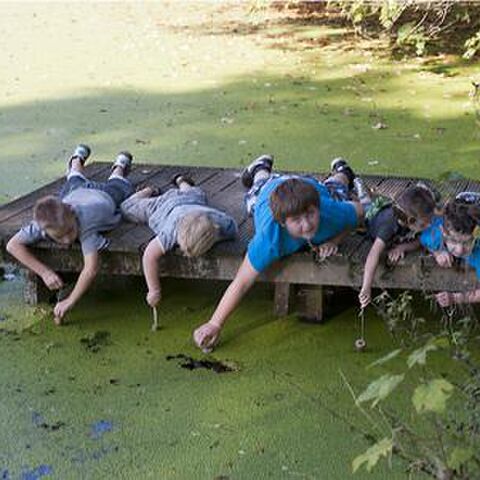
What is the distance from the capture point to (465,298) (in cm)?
283

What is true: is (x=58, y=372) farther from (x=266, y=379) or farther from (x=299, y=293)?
(x=299, y=293)

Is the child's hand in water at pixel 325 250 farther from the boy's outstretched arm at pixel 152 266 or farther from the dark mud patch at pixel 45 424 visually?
the dark mud patch at pixel 45 424

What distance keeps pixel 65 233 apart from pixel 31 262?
0.20 m

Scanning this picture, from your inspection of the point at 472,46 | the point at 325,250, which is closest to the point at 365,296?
the point at 325,250

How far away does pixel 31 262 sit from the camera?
3.17 metres

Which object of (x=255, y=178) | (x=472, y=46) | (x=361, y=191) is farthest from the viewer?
(x=472, y=46)

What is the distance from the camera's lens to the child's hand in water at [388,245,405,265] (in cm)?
287

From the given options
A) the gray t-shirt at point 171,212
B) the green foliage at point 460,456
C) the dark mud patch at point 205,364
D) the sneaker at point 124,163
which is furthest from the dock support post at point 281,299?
the green foliage at point 460,456

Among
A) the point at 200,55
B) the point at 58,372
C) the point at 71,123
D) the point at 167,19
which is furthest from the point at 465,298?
the point at 167,19

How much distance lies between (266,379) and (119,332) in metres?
0.62

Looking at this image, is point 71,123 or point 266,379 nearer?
point 266,379

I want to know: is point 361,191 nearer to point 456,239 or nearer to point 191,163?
point 456,239

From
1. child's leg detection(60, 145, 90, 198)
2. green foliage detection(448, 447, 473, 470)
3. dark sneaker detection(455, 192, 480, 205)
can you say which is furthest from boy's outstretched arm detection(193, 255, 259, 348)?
green foliage detection(448, 447, 473, 470)

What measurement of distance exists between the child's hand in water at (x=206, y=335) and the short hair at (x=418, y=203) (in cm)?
70
